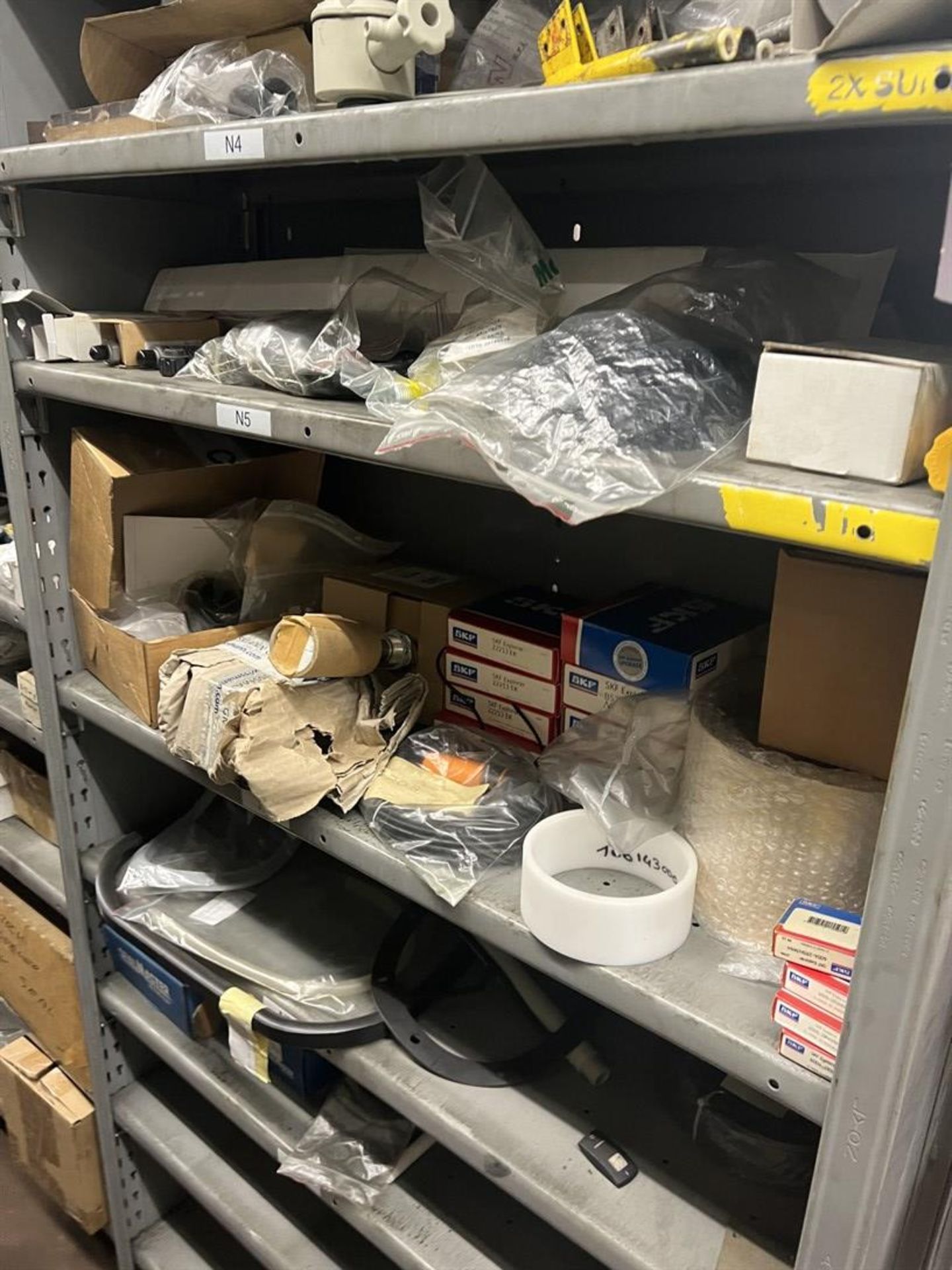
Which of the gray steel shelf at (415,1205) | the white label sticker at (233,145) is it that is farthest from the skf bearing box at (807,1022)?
the white label sticker at (233,145)

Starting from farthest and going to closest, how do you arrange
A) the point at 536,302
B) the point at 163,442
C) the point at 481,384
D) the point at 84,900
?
the point at 84,900 → the point at 163,442 → the point at 536,302 → the point at 481,384

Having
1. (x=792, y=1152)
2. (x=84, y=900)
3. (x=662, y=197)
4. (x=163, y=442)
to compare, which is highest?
(x=662, y=197)

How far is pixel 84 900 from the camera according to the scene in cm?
140

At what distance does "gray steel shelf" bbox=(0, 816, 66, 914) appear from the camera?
153cm

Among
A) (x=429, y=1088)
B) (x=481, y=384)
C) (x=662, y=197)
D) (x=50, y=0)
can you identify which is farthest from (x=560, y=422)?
(x=50, y=0)

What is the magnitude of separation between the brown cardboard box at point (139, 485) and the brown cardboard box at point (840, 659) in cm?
74

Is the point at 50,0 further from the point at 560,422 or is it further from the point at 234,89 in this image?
the point at 560,422

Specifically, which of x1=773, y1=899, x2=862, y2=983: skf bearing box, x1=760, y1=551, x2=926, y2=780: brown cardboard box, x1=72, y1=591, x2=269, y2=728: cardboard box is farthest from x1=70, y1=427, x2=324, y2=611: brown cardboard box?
x1=773, y1=899, x2=862, y2=983: skf bearing box

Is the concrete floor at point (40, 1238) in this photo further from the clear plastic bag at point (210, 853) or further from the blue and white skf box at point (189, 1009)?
the clear plastic bag at point (210, 853)

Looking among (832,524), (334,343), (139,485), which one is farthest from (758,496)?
(139,485)

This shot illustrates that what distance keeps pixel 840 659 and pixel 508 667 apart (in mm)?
386

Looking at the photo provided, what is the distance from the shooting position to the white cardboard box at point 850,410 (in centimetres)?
52

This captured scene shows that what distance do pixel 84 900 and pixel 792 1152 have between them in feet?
3.34

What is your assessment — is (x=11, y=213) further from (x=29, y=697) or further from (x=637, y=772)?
(x=637, y=772)
